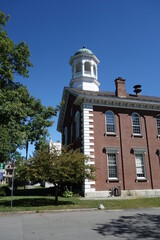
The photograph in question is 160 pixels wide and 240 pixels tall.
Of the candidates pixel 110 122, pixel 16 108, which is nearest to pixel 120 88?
pixel 110 122

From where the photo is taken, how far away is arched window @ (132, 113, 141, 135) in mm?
21800

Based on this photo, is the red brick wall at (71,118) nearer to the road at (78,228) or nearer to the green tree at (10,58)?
the green tree at (10,58)

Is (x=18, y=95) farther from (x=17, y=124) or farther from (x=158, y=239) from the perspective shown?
(x=158, y=239)

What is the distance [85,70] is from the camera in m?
28.1

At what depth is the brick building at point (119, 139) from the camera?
19234 millimetres

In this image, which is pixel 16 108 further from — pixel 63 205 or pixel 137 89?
pixel 137 89

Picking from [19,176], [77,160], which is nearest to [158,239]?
[77,160]

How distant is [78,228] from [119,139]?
1340 cm

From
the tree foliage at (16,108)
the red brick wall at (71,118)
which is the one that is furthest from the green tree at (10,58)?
the red brick wall at (71,118)

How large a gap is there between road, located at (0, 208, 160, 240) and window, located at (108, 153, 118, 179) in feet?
29.4

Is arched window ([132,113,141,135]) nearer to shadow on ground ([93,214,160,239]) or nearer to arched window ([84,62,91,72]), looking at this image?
arched window ([84,62,91,72])

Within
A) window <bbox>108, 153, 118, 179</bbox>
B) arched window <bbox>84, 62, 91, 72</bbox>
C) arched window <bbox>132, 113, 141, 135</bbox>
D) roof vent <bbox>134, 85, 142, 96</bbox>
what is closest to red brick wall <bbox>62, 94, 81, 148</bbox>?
window <bbox>108, 153, 118, 179</bbox>

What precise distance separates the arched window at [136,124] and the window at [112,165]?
12.3 ft

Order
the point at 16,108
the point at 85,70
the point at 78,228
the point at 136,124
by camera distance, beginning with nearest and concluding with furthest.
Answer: the point at 78,228
the point at 16,108
the point at 136,124
the point at 85,70
